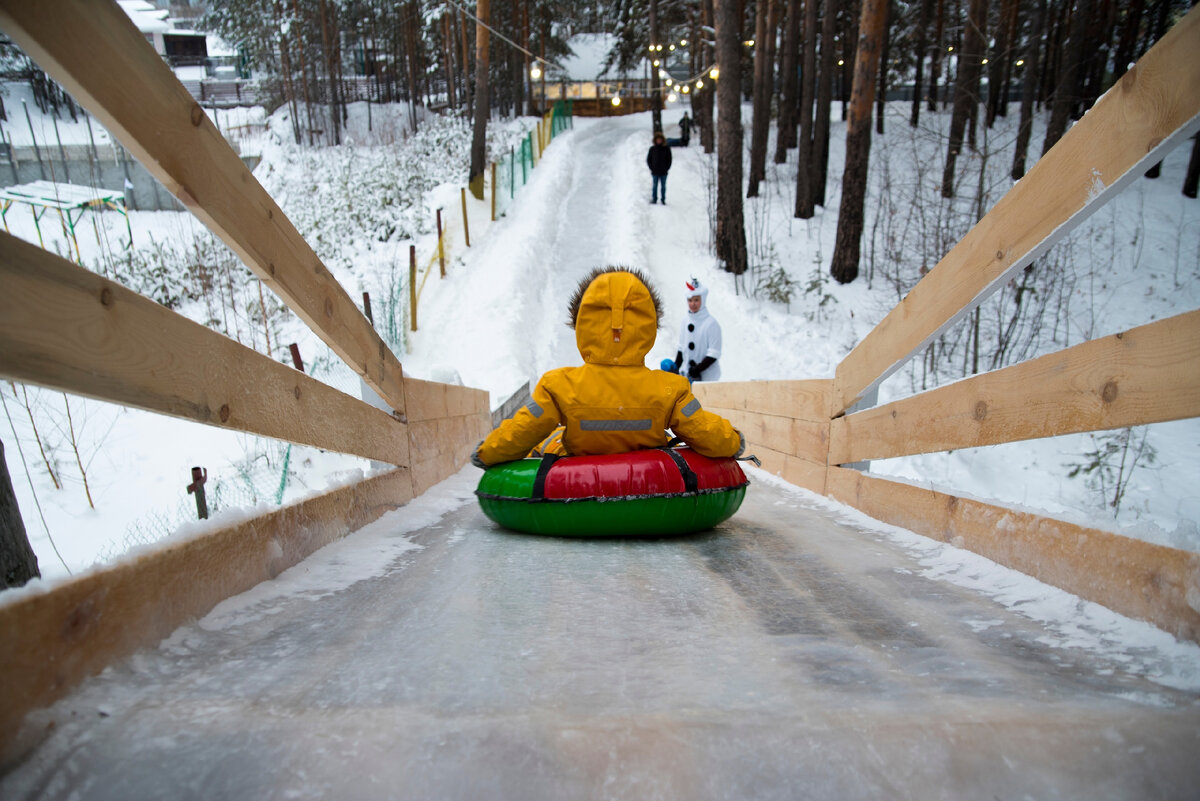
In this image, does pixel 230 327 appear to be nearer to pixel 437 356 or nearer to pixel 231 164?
pixel 437 356

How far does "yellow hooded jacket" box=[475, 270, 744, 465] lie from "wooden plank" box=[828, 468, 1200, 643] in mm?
814

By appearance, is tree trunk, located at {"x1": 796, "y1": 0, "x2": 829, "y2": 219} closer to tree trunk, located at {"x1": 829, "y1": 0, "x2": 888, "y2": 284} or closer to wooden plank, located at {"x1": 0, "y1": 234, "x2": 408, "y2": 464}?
tree trunk, located at {"x1": 829, "y1": 0, "x2": 888, "y2": 284}

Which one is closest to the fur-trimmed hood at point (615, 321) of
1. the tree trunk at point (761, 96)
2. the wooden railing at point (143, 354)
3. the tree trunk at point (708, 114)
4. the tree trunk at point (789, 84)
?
the wooden railing at point (143, 354)

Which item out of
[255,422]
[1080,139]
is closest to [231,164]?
[255,422]

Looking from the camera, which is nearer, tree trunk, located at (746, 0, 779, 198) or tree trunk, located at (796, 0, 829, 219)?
tree trunk, located at (796, 0, 829, 219)

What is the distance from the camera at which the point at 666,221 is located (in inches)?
632

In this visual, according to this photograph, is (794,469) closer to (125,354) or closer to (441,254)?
(125,354)

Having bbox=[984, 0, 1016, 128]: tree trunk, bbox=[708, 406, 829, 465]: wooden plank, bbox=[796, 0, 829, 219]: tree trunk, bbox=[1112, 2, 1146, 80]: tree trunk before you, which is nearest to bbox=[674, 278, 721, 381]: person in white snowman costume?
bbox=[708, 406, 829, 465]: wooden plank

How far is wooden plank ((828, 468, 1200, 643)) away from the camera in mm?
1364

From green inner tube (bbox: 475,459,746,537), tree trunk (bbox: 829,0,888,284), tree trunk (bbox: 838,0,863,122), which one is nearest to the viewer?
green inner tube (bbox: 475,459,746,537)

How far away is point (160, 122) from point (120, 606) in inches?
37.2

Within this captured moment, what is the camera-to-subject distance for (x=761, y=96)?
1678 centimetres

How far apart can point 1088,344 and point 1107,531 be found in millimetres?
503

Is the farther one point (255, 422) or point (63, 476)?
point (63, 476)
